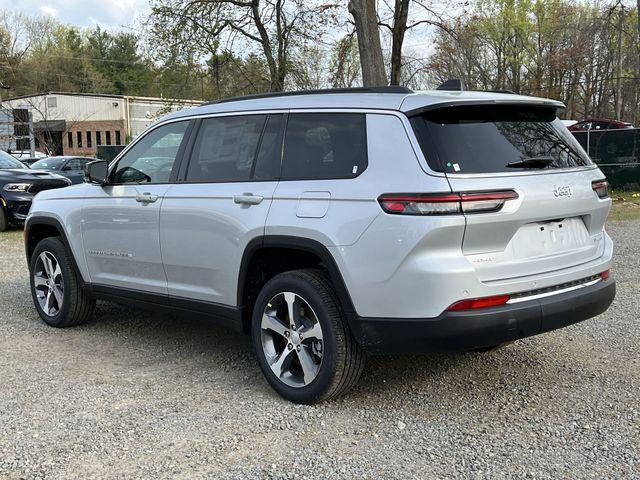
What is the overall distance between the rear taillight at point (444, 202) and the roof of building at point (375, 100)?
0.52m

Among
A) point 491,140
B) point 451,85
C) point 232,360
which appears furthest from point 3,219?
point 491,140

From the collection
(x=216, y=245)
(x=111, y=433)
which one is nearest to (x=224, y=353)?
(x=216, y=245)

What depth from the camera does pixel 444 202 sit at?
3.22 meters

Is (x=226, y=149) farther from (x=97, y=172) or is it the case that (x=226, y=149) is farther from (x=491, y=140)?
(x=491, y=140)

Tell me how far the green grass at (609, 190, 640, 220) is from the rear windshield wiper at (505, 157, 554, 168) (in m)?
10.0

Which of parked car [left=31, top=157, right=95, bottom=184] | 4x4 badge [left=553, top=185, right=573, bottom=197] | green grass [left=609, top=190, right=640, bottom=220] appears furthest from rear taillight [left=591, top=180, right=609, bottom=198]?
parked car [left=31, top=157, right=95, bottom=184]

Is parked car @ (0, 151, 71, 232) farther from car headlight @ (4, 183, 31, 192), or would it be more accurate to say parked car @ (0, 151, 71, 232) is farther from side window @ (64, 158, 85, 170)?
side window @ (64, 158, 85, 170)

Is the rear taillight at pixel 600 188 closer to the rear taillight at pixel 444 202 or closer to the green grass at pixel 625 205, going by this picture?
the rear taillight at pixel 444 202

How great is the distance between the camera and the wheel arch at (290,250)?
354 centimetres

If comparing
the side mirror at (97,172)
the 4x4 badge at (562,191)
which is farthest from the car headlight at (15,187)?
the 4x4 badge at (562,191)

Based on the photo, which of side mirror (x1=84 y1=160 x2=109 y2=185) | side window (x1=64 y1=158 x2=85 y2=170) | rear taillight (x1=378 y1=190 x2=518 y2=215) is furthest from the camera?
side window (x1=64 y1=158 x2=85 y2=170)

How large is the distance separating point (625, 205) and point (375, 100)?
492 inches

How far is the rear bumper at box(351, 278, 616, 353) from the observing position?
329cm

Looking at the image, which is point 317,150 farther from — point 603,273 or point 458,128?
point 603,273
